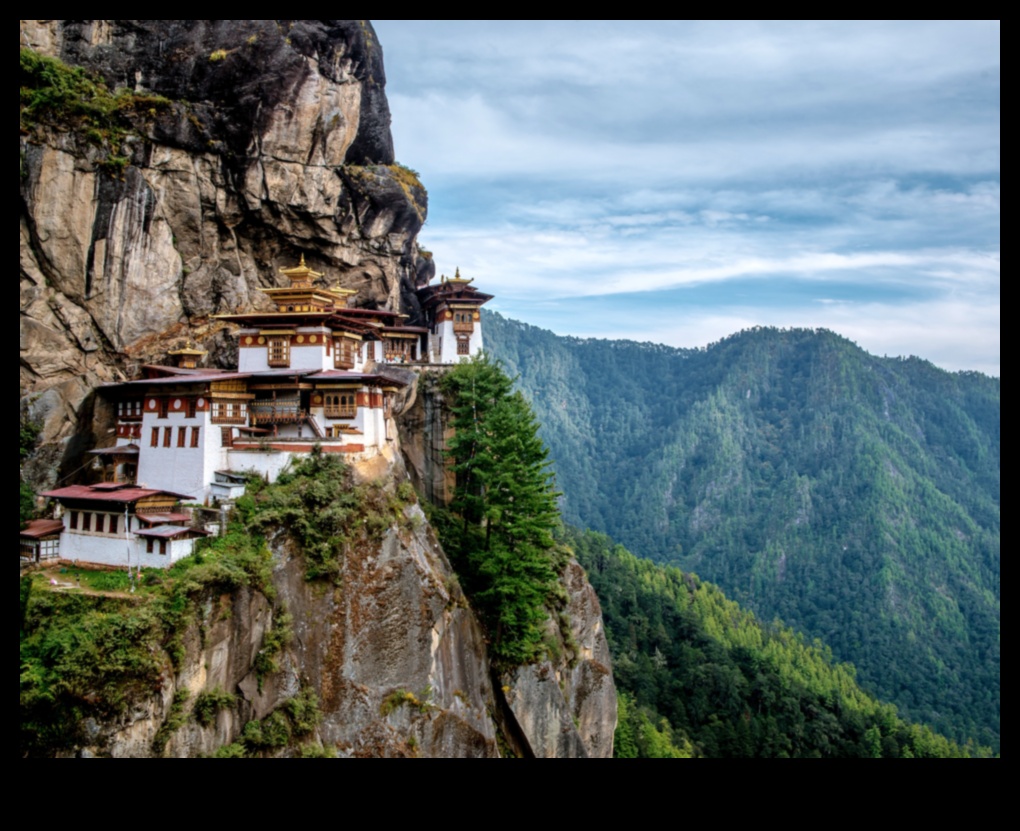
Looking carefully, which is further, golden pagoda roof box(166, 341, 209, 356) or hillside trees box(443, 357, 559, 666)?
golden pagoda roof box(166, 341, 209, 356)

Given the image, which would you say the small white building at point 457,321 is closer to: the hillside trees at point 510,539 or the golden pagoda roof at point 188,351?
the hillside trees at point 510,539

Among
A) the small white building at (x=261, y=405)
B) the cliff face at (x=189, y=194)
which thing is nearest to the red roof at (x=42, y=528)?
the small white building at (x=261, y=405)

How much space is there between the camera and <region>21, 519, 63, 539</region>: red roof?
24422 mm

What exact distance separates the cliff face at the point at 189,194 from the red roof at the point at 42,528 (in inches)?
188

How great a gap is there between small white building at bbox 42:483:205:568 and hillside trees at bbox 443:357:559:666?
1211 cm

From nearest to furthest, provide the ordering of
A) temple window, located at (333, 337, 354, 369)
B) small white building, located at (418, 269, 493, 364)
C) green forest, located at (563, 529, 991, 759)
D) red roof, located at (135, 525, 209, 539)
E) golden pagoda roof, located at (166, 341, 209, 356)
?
red roof, located at (135, 525, 209, 539) → golden pagoda roof, located at (166, 341, 209, 356) → temple window, located at (333, 337, 354, 369) → small white building, located at (418, 269, 493, 364) → green forest, located at (563, 529, 991, 759)

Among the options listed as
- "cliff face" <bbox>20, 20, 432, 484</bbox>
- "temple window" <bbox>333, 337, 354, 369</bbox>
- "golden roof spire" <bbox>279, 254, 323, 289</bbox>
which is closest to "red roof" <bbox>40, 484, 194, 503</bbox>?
"cliff face" <bbox>20, 20, 432, 484</bbox>

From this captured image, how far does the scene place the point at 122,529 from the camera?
24328 millimetres

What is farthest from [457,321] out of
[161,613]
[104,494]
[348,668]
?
[161,613]

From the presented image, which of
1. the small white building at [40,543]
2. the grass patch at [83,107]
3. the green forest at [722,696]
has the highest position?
the grass patch at [83,107]

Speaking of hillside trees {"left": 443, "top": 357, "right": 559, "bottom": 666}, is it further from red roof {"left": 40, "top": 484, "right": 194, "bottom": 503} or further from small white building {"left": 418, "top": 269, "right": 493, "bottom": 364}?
small white building {"left": 418, "top": 269, "right": 493, "bottom": 364}

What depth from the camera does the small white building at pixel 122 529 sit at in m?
23.8

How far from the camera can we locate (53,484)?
29594 millimetres

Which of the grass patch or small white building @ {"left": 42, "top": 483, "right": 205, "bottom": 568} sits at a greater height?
the grass patch
